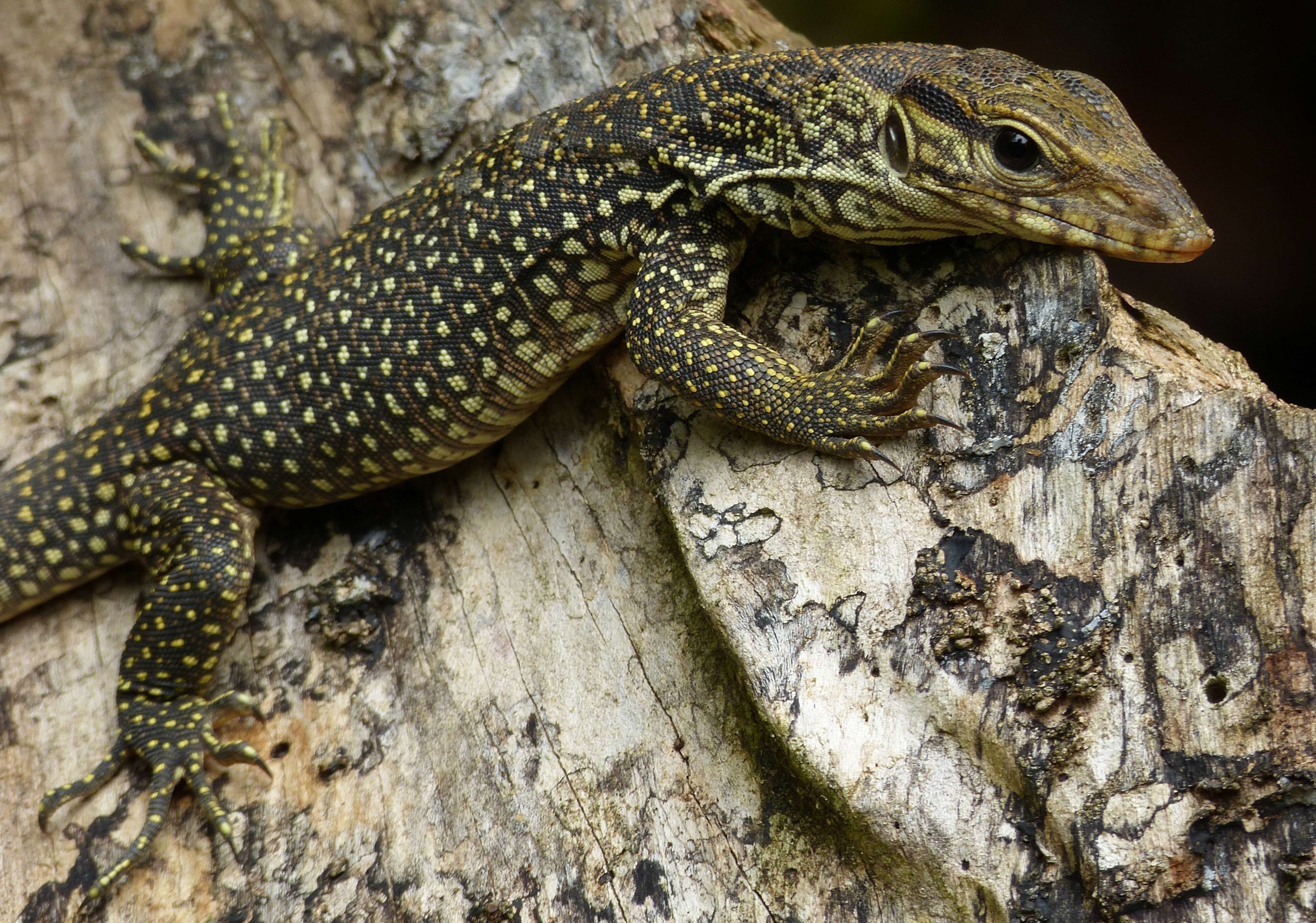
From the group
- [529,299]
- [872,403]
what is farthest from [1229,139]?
[529,299]

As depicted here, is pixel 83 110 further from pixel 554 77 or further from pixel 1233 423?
pixel 1233 423

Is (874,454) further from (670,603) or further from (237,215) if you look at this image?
(237,215)

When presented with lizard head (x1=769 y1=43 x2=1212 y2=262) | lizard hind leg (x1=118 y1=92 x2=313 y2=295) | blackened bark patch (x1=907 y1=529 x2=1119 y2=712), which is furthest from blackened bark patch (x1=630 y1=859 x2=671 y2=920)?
lizard hind leg (x1=118 y1=92 x2=313 y2=295)

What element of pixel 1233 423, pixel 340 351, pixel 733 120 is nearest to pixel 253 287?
pixel 340 351

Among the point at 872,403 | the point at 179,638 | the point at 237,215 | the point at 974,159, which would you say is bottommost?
the point at 179,638

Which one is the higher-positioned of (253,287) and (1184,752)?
(1184,752)

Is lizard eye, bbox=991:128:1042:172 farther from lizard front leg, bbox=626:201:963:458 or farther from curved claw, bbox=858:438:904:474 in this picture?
curved claw, bbox=858:438:904:474
